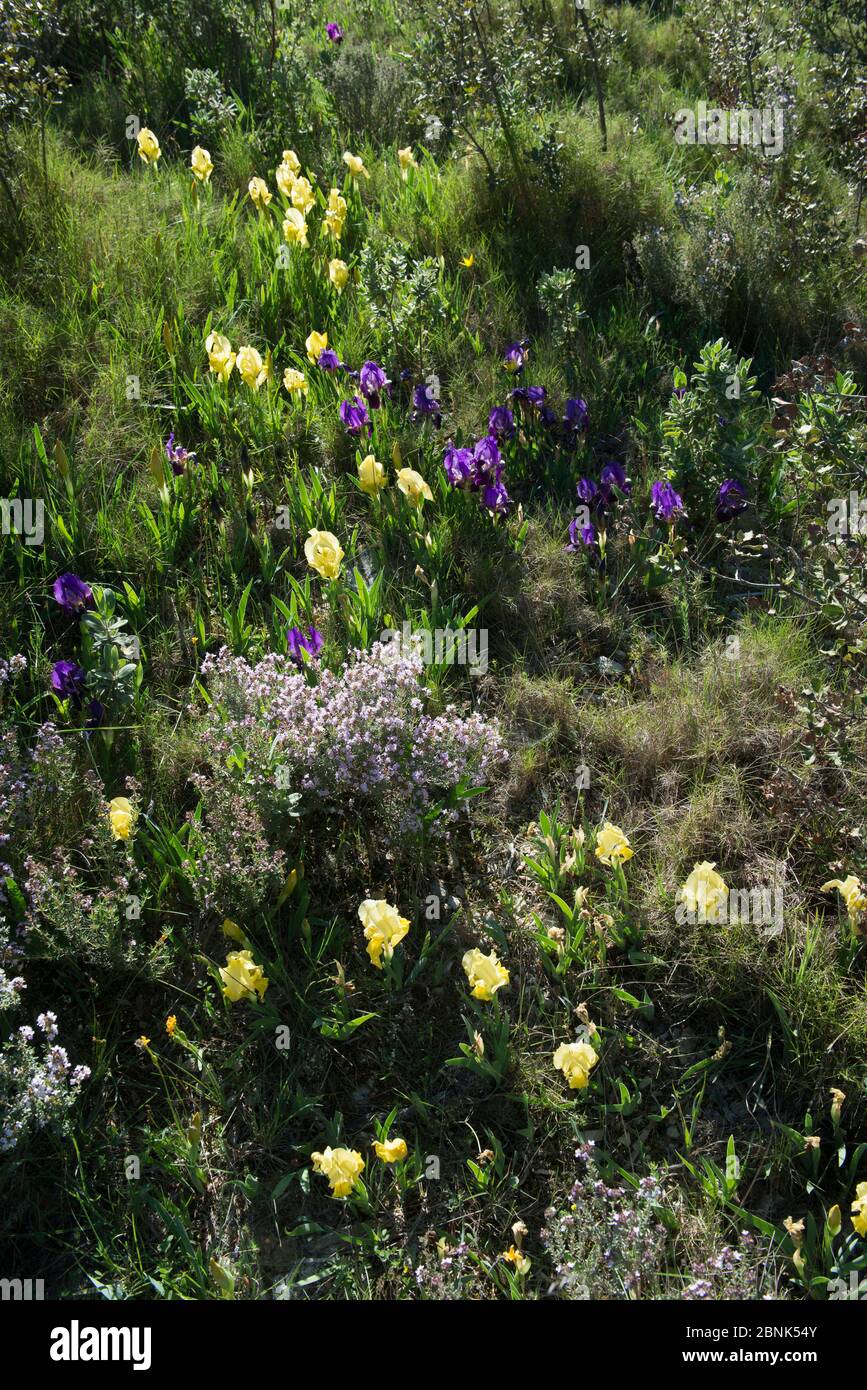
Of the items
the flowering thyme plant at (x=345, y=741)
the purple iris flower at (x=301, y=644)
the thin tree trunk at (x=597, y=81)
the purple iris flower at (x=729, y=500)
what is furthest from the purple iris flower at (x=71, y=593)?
the thin tree trunk at (x=597, y=81)

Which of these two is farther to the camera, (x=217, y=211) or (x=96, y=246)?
(x=217, y=211)

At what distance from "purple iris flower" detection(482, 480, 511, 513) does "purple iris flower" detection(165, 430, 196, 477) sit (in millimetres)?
1044

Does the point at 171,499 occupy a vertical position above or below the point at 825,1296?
above

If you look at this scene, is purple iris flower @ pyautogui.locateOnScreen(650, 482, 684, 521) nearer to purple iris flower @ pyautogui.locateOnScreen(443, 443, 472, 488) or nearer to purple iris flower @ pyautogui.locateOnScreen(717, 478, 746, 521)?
purple iris flower @ pyautogui.locateOnScreen(717, 478, 746, 521)

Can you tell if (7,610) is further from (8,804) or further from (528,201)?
(528,201)

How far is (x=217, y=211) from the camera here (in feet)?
16.5

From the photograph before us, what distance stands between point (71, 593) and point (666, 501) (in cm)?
198

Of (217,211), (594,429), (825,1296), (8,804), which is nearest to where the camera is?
(825,1296)

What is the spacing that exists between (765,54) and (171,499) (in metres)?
4.18

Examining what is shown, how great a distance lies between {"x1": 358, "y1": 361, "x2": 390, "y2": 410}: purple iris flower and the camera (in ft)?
13.1

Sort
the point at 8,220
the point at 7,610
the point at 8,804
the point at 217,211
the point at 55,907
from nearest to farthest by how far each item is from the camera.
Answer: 1. the point at 55,907
2. the point at 8,804
3. the point at 7,610
4. the point at 8,220
5. the point at 217,211

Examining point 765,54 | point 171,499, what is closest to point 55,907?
point 171,499

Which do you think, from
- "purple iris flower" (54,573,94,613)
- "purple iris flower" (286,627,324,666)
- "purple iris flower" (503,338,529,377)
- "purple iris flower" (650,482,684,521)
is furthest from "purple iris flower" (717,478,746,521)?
"purple iris flower" (54,573,94,613)

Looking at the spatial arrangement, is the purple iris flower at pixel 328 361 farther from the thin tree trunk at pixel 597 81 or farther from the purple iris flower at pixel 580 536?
the thin tree trunk at pixel 597 81
